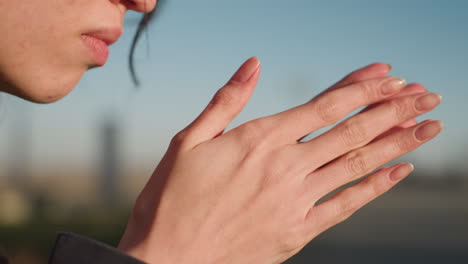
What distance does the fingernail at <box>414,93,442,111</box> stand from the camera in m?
1.82

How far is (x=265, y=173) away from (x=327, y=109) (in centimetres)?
35

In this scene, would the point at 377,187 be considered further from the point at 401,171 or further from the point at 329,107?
the point at 329,107

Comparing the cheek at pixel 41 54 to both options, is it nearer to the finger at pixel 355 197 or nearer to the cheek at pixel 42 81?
the cheek at pixel 42 81

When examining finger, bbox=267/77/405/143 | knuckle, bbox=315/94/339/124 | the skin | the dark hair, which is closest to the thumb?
finger, bbox=267/77/405/143

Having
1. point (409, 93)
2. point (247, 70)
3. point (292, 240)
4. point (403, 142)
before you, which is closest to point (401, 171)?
point (403, 142)

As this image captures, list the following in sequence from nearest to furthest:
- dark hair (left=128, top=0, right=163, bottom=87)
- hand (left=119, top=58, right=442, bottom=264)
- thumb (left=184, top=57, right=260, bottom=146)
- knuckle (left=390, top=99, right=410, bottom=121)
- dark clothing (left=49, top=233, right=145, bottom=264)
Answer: dark clothing (left=49, top=233, right=145, bottom=264) → hand (left=119, top=58, right=442, bottom=264) → thumb (left=184, top=57, right=260, bottom=146) → knuckle (left=390, top=99, right=410, bottom=121) → dark hair (left=128, top=0, right=163, bottom=87)

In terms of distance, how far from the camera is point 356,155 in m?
1.75

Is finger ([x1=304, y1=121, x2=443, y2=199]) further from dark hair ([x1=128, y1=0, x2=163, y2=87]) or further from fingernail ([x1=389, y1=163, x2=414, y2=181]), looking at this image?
dark hair ([x1=128, y1=0, x2=163, y2=87])

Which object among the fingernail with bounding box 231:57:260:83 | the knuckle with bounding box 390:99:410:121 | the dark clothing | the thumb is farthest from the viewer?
the knuckle with bounding box 390:99:410:121

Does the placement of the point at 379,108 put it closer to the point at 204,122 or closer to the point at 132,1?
the point at 204,122

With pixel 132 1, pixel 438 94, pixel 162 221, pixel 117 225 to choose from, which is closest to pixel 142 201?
pixel 162 221

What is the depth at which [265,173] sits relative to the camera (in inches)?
61.6

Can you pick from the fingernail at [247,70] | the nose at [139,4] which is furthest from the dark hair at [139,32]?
the fingernail at [247,70]

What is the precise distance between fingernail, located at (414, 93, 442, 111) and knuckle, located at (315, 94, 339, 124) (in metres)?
0.37
